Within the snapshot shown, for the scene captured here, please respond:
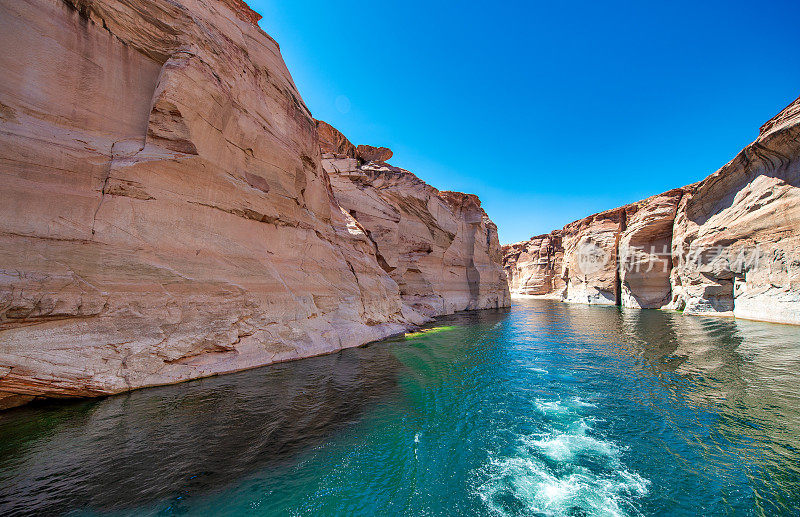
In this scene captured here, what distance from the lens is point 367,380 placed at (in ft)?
26.3

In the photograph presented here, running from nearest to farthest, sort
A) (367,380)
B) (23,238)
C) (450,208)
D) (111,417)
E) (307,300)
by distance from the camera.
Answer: (111,417) < (23,238) < (367,380) < (307,300) < (450,208)

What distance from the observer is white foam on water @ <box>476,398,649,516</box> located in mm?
3537

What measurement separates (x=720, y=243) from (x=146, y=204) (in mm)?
33486

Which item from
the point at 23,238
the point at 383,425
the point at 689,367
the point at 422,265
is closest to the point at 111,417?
the point at 23,238

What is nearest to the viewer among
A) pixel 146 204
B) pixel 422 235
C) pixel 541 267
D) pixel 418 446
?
pixel 418 446

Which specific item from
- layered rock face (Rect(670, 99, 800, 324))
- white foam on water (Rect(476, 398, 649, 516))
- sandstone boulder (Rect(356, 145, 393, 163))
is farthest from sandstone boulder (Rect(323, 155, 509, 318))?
layered rock face (Rect(670, 99, 800, 324))

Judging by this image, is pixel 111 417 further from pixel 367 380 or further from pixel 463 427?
pixel 463 427

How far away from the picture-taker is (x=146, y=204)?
7.23m

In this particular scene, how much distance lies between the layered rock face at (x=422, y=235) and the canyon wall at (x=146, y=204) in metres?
8.57

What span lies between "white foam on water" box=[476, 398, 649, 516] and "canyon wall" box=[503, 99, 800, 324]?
22.4 metres

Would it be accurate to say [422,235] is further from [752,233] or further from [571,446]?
[752,233]

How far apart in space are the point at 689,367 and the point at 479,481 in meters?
9.81

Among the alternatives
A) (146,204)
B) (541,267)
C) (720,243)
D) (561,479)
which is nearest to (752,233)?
(720,243)

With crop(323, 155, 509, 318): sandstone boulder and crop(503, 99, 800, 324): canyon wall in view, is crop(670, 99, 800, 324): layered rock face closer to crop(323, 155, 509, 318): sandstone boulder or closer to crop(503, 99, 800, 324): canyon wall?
crop(503, 99, 800, 324): canyon wall
